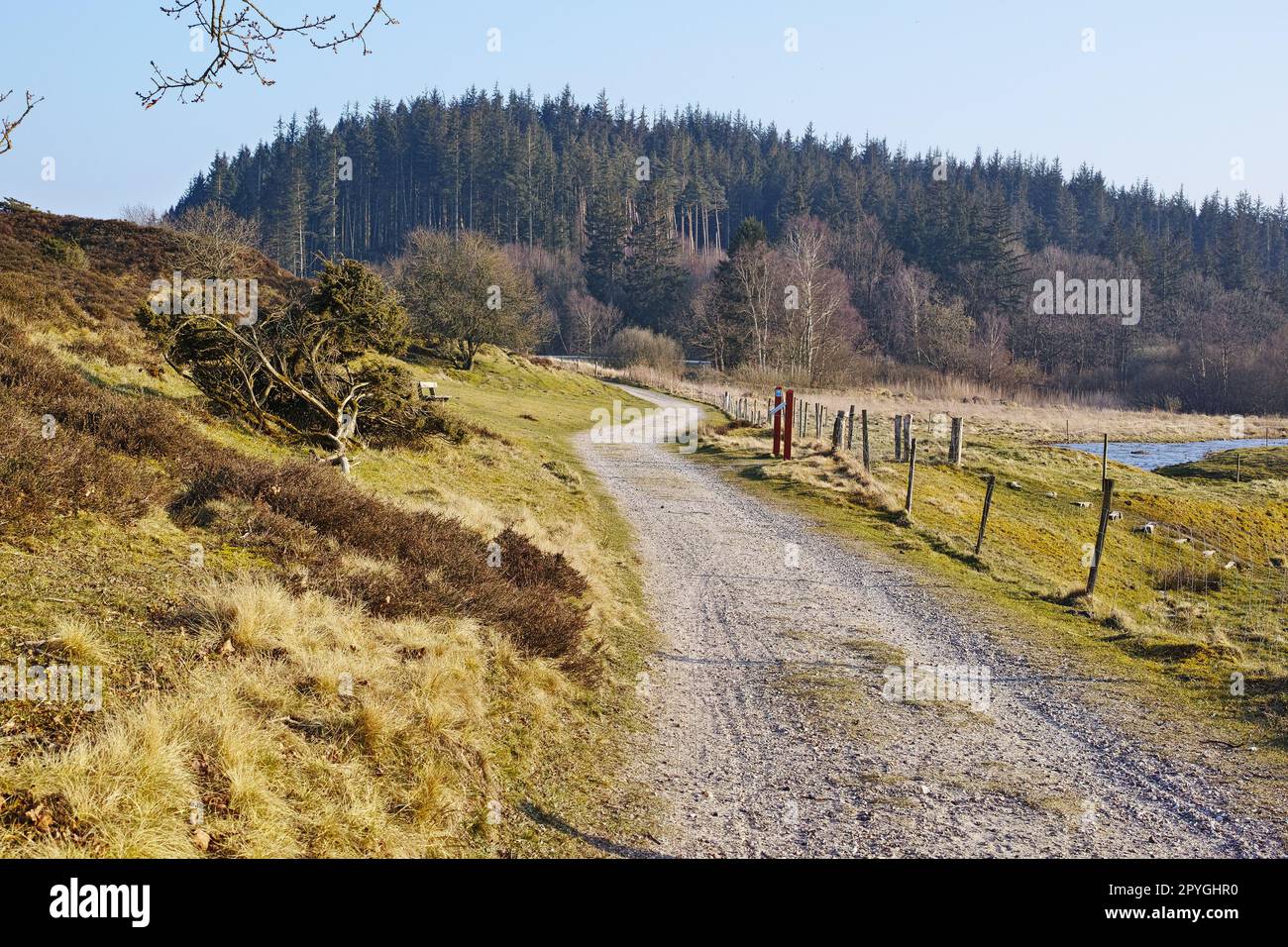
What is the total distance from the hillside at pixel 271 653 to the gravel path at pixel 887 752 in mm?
684

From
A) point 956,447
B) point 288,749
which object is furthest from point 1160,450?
point 288,749

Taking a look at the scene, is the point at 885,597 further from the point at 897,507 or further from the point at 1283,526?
the point at 1283,526

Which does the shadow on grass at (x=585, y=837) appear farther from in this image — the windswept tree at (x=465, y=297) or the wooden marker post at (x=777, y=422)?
the windswept tree at (x=465, y=297)

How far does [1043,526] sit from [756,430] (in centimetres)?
1385

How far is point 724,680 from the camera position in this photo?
27.1 feet

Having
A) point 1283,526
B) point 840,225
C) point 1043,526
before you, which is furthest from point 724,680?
point 840,225

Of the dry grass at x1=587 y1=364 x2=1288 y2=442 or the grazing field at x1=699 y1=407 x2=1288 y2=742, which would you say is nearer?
the grazing field at x1=699 y1=407 x2=1288 y2=742

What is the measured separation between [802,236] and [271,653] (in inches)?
2506

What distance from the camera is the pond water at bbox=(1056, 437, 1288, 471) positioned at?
120 ft

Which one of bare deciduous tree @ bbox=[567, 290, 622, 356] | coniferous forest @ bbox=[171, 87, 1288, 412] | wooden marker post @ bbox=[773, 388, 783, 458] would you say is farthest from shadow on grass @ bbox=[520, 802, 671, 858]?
bare deciduous tree @ bbox=[567, 290, 622, 356]

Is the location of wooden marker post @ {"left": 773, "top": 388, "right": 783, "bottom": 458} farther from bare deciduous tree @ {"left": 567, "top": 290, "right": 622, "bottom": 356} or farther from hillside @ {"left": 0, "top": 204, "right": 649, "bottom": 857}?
bare deciduous tree @ {"left": 567, "top": 290, "right": 622, "bottom": 356}

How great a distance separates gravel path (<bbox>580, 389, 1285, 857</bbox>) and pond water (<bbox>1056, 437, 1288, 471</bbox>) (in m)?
29.5

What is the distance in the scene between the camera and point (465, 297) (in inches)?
1984

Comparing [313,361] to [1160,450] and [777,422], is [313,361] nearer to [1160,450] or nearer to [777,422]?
[777,422]
